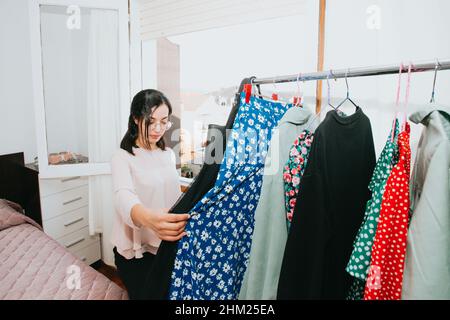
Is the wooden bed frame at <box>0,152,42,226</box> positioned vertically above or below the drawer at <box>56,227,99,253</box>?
above

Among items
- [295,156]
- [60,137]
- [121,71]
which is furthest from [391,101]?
[60,137]

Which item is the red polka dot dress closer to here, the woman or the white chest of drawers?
the woman

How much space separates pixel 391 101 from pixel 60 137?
8.15 feet

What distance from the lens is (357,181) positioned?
0.86 m

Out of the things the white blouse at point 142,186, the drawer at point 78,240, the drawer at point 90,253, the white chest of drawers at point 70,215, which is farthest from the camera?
the drawer at point 90,253

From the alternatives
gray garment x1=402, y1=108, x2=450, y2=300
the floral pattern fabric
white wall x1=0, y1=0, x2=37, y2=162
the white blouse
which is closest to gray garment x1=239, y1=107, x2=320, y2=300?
the floral pattern fabric

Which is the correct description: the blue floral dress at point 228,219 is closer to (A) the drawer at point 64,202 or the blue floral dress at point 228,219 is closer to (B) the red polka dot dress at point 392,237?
(B) the red polka dot dress at point 392,237

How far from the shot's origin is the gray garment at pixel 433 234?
59 cm

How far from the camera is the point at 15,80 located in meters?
2.33

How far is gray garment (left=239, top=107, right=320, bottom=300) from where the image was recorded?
821mm

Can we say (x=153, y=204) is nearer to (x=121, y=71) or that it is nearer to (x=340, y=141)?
(x=340, y=141)

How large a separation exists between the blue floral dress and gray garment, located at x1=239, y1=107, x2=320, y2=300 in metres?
0.11

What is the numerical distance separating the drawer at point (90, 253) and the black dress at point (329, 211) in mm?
2300

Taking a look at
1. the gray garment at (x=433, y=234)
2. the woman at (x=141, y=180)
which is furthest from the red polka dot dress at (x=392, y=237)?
the woman at (x=141, y=180)
